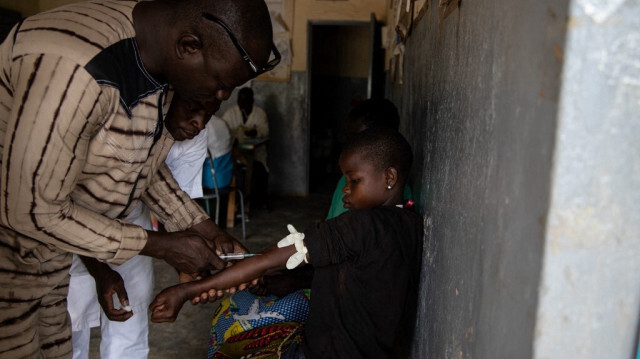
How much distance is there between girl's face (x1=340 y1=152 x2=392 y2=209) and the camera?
151cm

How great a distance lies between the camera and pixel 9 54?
1070 mm

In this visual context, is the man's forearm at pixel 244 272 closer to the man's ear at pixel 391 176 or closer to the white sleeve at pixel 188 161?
the man's ear at pixel 391 176

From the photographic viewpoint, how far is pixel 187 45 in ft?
3.69

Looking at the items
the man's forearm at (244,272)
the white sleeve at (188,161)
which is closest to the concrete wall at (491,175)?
the man's forearm at (244,272)

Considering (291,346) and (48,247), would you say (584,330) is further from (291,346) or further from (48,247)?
(48,247)

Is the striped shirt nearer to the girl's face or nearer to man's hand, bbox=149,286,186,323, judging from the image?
man's hand, bbox=149,286,186,323

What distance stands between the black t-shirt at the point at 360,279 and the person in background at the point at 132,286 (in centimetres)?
67

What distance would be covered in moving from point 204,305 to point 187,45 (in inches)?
99.8

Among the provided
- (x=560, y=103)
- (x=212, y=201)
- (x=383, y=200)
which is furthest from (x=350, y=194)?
(x=212, y=201)

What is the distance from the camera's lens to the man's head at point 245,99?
251 inches

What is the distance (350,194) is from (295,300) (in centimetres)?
67

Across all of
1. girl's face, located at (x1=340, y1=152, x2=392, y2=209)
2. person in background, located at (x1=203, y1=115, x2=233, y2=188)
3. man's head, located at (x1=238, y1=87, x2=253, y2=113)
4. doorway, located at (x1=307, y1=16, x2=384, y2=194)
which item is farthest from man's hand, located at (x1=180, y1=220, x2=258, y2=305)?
doorway, located at (x1=307, y1=16, x2=384, y2=194)

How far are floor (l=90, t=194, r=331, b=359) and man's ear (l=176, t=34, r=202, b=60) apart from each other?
2.07 m

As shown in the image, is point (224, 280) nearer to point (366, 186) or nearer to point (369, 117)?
point (366, 186)
